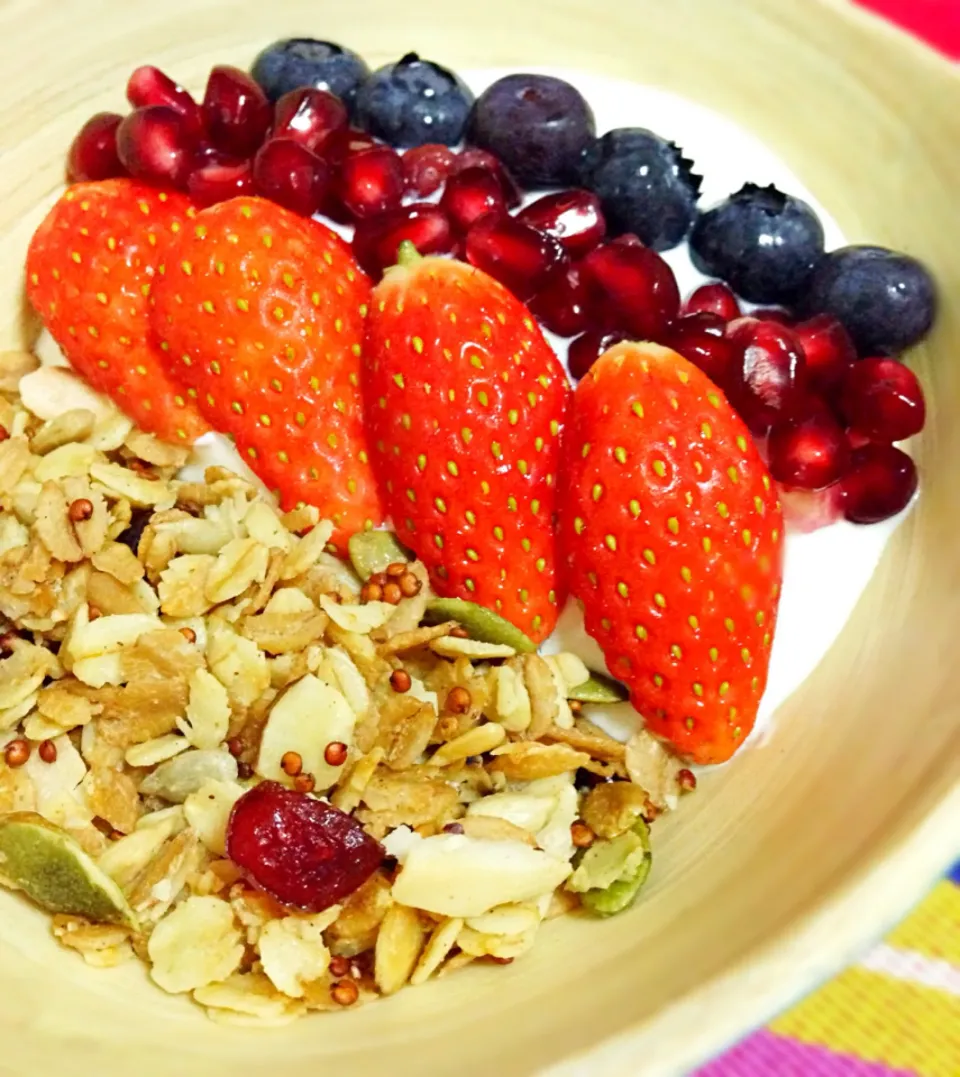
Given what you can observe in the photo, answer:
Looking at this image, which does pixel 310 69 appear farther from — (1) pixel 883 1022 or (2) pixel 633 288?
(1) pixel 883 1022

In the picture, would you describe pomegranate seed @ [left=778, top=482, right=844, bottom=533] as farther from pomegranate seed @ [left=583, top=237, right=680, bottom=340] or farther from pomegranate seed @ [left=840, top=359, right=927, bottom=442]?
pomegranate seed @ [left=583, top=237, right=680, bottom=340]

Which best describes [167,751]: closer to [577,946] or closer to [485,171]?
[577,946]

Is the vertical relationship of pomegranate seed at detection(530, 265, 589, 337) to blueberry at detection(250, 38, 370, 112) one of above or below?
below

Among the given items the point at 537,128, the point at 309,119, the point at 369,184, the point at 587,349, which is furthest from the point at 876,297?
the point at 309,119

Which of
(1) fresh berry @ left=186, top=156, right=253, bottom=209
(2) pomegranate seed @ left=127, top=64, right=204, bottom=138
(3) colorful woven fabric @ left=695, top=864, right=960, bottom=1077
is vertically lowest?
(3) colorful woven fabric @ left=695, top=864, right=960, bottom=1077

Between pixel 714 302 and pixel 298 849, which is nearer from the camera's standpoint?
pixel 298 849

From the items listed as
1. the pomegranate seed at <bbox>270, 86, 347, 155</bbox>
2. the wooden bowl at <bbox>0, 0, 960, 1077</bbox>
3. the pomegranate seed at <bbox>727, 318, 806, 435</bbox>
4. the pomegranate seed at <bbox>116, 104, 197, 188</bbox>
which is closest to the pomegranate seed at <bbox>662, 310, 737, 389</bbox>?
the pomegranate seed at <bbox>727, 318, 806, 435</bbox>

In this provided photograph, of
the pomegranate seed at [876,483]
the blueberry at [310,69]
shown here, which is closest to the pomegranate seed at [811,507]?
the pomegranate seed at [876,483]
